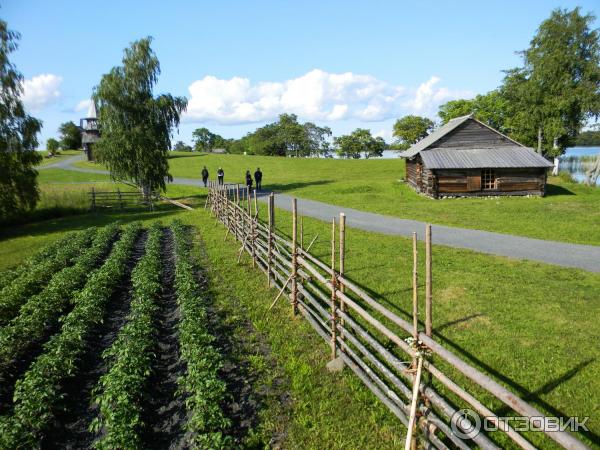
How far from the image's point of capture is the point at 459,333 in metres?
8.09

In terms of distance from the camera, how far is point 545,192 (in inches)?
1149

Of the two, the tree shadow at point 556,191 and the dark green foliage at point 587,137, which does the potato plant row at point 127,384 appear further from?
the dark green foliage at point 587,137

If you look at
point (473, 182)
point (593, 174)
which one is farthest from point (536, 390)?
point (593, 174)

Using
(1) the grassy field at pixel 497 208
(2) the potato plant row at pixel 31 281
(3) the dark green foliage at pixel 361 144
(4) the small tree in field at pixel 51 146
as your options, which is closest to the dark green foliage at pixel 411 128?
(3) the dark green foliage at pixel 361 144

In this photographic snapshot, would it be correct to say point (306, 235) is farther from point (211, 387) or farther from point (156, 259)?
point (211, 387)

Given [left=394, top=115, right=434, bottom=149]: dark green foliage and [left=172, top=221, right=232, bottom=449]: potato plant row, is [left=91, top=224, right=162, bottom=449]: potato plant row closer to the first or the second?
[left=172, top=221, right=232, bottom=449]: potato plant row

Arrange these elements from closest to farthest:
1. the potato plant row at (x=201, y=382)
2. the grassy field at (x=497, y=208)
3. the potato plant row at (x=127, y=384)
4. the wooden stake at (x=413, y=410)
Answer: the wooden stake at (x=413, y=410) < the potato plant row at (x=127, y=384) < the potato plant row at (x=201, y=382) < the grassy field at (x=497, y=208)

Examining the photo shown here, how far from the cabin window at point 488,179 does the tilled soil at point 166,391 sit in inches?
970

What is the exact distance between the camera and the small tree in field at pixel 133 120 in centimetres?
2762

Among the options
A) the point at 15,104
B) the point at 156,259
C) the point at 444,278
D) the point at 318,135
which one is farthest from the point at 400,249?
the point at 318,135

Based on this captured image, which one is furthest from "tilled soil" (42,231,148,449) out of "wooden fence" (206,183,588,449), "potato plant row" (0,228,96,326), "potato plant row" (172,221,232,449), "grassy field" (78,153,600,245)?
"grassy field" (78,153,600,245)

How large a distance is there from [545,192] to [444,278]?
22.5 m

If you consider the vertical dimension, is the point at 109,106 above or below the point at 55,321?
above

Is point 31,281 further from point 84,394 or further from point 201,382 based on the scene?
point 201,382
